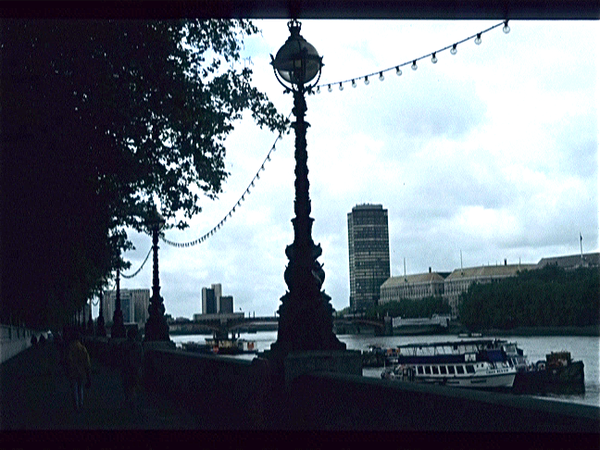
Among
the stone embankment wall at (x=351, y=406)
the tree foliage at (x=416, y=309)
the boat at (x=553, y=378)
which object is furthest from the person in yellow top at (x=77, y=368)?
the tree foliage at (x=416, y=309)

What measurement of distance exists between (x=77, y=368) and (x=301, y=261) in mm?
8176

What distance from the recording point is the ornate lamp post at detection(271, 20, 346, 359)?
10203 mm

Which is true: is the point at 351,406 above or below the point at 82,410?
above

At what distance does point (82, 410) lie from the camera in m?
17.2

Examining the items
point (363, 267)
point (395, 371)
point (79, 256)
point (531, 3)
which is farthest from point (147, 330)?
point (363, 267)

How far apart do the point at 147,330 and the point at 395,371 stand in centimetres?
4349

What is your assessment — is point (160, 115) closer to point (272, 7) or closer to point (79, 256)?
point (272, 7)

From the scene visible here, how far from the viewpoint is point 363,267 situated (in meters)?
180

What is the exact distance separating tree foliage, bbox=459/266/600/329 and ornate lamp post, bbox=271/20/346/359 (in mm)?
106981

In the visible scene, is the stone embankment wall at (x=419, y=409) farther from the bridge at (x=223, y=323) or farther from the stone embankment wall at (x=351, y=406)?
the bridge at (x=223, y=323)

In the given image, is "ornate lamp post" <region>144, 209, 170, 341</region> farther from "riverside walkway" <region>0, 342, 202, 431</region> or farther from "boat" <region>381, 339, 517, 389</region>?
"boat" <region>381, 339, 517, 389</region>

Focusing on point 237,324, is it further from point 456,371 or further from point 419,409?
point 419,409

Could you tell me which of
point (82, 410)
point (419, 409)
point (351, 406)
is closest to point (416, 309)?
point (82, 410)

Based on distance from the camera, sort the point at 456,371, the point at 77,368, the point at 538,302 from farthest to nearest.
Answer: the point at 538,302 < the point at 456,371 < the point at 77,368
